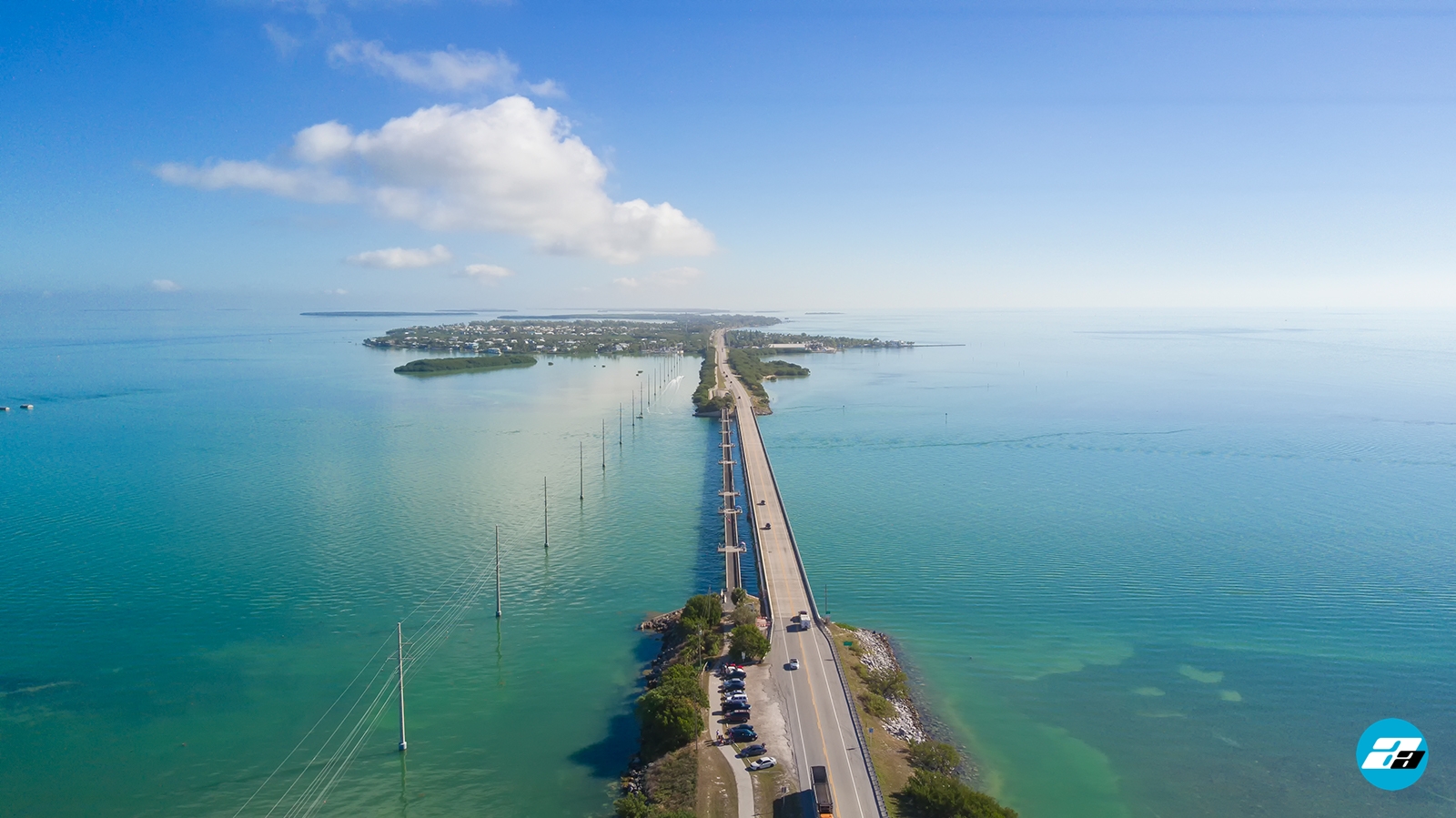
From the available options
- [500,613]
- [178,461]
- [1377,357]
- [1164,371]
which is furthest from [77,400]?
[1377,357]

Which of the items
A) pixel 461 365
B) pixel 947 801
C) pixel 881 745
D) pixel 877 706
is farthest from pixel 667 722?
pixel 461 365

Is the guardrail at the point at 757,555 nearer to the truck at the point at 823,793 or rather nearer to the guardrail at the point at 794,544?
the guardrail at the point at 794,544

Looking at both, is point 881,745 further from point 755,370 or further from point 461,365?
point 461,365

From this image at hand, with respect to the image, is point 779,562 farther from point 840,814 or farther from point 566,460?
point 566,460

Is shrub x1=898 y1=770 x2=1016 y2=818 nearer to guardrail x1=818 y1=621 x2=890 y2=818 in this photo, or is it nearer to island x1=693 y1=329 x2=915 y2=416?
guardrail x1=818 y1=621 x2=890 y2=818

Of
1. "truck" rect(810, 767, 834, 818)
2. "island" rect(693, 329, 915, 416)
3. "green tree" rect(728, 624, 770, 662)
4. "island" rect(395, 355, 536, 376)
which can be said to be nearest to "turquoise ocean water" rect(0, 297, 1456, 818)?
"green tree" rect(728, 624, 770, 662)
